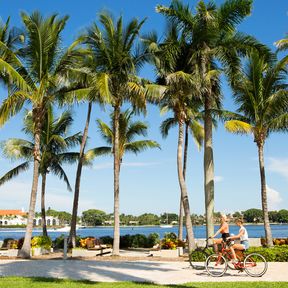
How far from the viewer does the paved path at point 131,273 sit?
12594 mm

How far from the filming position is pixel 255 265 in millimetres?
13156

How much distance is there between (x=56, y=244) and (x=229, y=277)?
16698mm

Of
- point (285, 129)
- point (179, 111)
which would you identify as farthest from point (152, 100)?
point (285, 129)

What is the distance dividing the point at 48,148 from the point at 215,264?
60.3 ft

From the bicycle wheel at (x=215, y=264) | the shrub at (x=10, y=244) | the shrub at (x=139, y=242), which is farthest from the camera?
the shrub at (x=139, y=242)

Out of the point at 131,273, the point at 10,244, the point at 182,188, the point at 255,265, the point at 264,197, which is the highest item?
the point at 182,188

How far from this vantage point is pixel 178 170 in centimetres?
2055

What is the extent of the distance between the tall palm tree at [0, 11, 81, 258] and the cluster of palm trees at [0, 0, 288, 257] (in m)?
0.05

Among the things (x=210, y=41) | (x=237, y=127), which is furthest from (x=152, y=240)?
(x=210, y=41)

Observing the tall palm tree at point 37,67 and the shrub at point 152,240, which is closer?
the tall palm tree at point 37,67

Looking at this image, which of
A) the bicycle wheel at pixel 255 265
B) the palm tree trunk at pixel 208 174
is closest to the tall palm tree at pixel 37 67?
the palm tree trunk at pixel 208 174

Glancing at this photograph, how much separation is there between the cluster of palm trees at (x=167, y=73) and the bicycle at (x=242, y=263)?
6156 mm

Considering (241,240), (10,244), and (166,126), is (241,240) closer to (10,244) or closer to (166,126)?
(10,244)

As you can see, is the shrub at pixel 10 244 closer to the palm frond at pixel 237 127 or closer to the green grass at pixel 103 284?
the green grass at pixel 103 284
